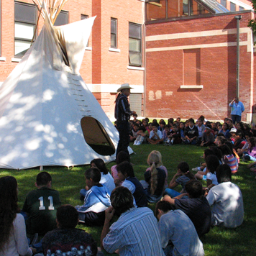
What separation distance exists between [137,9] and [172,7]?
243cm

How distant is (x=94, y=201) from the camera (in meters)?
4.99

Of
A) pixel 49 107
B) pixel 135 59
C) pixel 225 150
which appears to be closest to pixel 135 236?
pixel 225 150

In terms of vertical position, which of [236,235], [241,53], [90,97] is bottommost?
[236,235]

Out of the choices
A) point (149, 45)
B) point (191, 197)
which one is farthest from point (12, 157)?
point (149, 45)

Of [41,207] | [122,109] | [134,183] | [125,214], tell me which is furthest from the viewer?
[122,109]

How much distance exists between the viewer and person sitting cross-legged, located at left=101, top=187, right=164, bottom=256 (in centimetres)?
300

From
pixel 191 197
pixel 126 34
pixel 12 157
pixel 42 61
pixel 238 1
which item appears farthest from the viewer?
pixel 238 1

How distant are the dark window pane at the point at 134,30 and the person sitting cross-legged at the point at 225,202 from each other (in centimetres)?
2078

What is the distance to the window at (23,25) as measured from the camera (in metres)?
18.5

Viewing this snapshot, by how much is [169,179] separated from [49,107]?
3.51 metres

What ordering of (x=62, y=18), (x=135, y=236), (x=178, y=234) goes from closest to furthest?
(x=135, y=236), (x=178, y=234), (x=62, y=18)

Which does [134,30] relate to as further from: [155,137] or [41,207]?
[41,207]

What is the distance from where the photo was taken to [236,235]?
4848 mm

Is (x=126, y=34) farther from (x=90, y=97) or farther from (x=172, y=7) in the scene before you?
(x=90, y=97)
